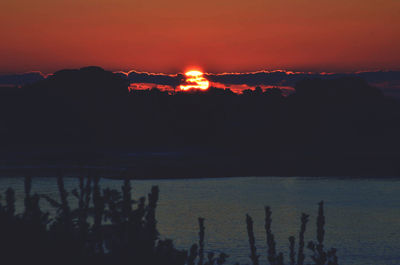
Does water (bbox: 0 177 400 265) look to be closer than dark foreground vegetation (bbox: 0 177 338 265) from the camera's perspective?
No

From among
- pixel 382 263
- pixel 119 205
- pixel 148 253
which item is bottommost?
pixel 382 263

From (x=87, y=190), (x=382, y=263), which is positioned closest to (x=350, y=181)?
(x=382, y=263)

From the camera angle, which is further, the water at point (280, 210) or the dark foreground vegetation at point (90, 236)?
the water at point (280, 210)

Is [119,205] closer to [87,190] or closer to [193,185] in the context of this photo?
[87,190]

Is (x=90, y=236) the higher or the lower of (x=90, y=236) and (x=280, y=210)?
the higher

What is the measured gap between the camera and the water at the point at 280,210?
1735 inches

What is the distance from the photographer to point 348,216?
61.7 meters

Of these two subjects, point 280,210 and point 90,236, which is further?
point 280,210

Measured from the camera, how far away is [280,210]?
66562mm

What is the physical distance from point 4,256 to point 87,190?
2108 millimetres

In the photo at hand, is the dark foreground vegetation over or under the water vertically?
over

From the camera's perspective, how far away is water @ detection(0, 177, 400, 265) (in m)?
44.1

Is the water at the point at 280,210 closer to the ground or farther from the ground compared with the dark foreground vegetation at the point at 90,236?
closer to the ground

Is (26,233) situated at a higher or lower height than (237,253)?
higher
